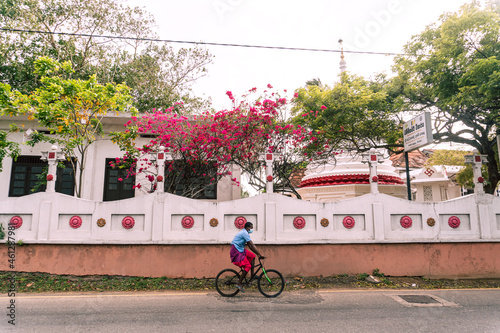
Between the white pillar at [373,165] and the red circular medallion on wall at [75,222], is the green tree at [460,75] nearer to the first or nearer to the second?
the white pillar at [373,165]

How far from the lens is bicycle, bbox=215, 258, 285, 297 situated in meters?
7.18

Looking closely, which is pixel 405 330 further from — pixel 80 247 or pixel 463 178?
pixel 463 178

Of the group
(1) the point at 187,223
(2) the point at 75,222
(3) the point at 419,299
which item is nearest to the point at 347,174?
(3) the point at 419,299

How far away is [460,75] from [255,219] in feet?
26.1

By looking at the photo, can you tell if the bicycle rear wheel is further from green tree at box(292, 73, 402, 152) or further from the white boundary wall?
green tree at box(292, 73, 402, 152)

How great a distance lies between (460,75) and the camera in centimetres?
1055

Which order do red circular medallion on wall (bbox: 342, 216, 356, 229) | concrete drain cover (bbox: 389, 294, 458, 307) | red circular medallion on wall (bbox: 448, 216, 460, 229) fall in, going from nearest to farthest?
concrete drain cover (bbox: 389, 294, 458, 307), red circular medallion on wall (bbox: 342, 216, 356, 229), red circular medallion on wall (bbox: 448, 216, 460, 229)

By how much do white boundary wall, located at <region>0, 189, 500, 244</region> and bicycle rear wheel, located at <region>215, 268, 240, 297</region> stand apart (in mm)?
1420

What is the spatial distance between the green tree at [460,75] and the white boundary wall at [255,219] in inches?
121

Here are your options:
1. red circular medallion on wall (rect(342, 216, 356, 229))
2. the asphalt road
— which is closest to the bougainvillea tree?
red circular medallion on wall (rect(342, 216, 356, 229))

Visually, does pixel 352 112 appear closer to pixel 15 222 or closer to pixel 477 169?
pixel 477 169

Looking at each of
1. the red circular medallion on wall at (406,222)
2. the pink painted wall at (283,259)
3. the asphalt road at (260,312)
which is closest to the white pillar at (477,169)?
the pink painted wall at (283,259)

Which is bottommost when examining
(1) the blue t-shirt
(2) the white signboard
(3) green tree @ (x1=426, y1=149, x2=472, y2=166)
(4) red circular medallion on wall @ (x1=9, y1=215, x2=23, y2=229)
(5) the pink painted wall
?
(5) the pink painted wall

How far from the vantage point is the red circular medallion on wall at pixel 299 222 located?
887 cm
